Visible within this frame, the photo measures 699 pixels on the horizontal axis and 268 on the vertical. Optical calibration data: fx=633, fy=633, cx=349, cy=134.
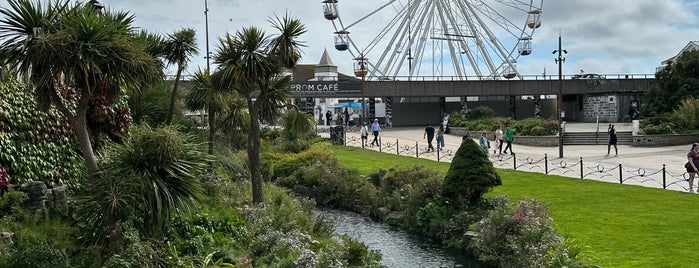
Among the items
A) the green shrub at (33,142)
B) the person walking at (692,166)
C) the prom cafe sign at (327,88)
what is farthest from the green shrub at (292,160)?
the prom cafe sign at (327,88)

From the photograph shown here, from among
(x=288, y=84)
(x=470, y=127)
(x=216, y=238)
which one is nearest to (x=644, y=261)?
(x=216, y=238)

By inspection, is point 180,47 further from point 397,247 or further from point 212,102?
point 397,247

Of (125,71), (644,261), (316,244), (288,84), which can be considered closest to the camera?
(125,71)

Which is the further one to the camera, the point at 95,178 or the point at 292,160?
the point at 292,160

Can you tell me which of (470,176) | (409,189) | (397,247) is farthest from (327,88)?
(397,247)

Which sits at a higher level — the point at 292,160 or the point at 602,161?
the point at 292,160

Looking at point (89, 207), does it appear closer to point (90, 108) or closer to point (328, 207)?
point (90, 108)

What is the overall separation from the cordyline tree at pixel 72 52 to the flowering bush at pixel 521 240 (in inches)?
271

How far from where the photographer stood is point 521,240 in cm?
1163

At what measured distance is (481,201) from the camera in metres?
15.7

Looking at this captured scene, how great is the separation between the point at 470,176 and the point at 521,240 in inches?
152

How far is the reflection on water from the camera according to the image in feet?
44.8

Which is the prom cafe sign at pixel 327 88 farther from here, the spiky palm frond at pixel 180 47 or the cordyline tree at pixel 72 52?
the cordyline tree at pixel 72 52

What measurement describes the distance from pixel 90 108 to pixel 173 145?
5359mm
